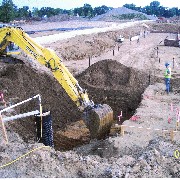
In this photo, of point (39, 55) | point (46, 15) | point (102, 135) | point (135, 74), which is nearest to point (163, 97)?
point (135, 74)

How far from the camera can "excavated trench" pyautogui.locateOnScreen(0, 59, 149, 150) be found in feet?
39.0

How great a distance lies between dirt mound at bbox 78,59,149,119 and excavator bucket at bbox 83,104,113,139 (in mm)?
3189

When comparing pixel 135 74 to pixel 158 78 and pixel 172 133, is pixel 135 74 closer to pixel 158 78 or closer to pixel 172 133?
pixel 158 78

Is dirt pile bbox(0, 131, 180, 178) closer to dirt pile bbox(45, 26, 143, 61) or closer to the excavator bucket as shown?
the excavator bucket

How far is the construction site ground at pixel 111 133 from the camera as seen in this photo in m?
6.59

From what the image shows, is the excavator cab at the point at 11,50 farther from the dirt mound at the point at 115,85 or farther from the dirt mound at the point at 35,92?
the dirt mound at the point at 115,85

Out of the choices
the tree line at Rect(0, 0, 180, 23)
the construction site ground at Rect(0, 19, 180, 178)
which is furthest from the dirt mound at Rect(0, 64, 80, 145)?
the tree line at Rect(0, 0, 180, 23)

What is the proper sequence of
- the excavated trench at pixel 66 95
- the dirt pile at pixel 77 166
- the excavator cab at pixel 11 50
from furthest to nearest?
the excavator cab at pixel 11 50 < the excavated trench at pixel 66 95 < the dirt pile at pixel 77 166

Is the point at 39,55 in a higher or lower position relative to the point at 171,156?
higher

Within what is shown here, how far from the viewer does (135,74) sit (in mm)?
17688

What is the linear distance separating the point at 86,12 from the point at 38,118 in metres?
104

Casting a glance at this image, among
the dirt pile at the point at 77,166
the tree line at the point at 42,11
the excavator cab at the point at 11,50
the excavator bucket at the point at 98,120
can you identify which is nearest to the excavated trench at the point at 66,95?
the excavator cab at the point at 11,50

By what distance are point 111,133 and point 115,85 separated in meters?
6.00

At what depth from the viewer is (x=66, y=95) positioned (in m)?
14.9
